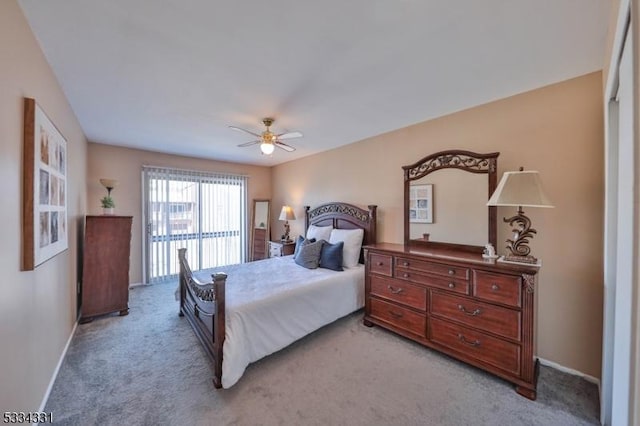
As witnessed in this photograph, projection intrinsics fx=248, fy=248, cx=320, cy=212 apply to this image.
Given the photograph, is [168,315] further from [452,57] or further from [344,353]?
[452,57]

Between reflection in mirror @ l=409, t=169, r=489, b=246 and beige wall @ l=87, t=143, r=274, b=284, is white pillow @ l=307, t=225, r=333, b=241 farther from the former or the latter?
beige wall @ l=87, t=143, r=274, b=284

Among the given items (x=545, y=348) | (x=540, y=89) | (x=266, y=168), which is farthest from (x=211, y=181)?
(x=545, y=348)

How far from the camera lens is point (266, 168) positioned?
6105 millimetres

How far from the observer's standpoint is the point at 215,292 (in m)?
1.99

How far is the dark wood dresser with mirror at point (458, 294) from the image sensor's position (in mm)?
1917

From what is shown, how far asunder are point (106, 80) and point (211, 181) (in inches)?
126

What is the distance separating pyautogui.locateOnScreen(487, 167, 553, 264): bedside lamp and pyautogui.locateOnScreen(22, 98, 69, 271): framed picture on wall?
3145 mm

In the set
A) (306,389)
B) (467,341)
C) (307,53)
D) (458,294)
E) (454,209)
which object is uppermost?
(307,53)

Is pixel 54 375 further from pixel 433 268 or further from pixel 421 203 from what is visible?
pixel 421 203

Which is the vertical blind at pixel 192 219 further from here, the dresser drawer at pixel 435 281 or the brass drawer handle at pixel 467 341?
the brass drawer handle at pixel 467 341

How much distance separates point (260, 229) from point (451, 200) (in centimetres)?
419

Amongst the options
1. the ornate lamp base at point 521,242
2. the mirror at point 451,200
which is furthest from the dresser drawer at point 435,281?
the mirror at point 451,200

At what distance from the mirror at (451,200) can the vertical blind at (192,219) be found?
155 inches

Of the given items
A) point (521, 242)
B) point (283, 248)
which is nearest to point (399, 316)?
point (521, 242)
